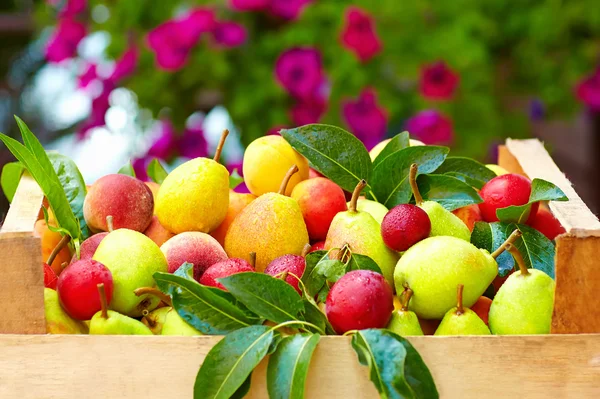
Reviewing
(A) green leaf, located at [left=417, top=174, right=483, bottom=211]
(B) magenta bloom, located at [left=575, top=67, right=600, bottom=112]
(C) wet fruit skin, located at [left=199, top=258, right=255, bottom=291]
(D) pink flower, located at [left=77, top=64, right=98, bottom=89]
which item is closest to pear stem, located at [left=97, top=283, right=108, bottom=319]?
(C) wet fruit skin, located at [left=199, top=258, right=255, bottom=291]

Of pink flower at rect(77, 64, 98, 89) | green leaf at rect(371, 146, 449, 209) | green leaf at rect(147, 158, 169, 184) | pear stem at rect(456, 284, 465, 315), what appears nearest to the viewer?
pear stem at rect(456, 284, 465, 315)

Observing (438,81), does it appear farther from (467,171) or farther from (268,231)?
(268,231)

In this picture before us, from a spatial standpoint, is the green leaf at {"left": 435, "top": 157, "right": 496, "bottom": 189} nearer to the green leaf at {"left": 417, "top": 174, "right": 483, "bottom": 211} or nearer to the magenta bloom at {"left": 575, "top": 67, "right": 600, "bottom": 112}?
the green leaf at {"left": 417, "top": 174, "right": 483, "bottom": 211}

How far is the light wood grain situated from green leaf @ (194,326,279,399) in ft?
1.05

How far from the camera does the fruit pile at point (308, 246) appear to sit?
0.85m

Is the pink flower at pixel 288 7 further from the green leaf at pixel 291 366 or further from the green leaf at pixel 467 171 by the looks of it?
the green leaf at pixel 291 366

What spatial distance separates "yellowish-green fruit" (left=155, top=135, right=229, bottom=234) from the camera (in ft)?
3.49

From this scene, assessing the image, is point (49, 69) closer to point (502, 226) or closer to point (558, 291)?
point (502, 226)

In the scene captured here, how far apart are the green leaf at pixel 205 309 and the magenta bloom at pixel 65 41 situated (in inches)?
64.2

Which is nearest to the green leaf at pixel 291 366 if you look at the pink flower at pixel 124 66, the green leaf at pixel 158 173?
the green leaf at pixel 158 173

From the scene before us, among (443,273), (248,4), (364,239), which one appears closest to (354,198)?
(364,239)

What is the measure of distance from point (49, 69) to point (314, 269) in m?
2.44

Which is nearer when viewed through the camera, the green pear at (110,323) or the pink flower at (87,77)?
the green pear at (110,323)

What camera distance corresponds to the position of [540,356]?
0.83 meters
